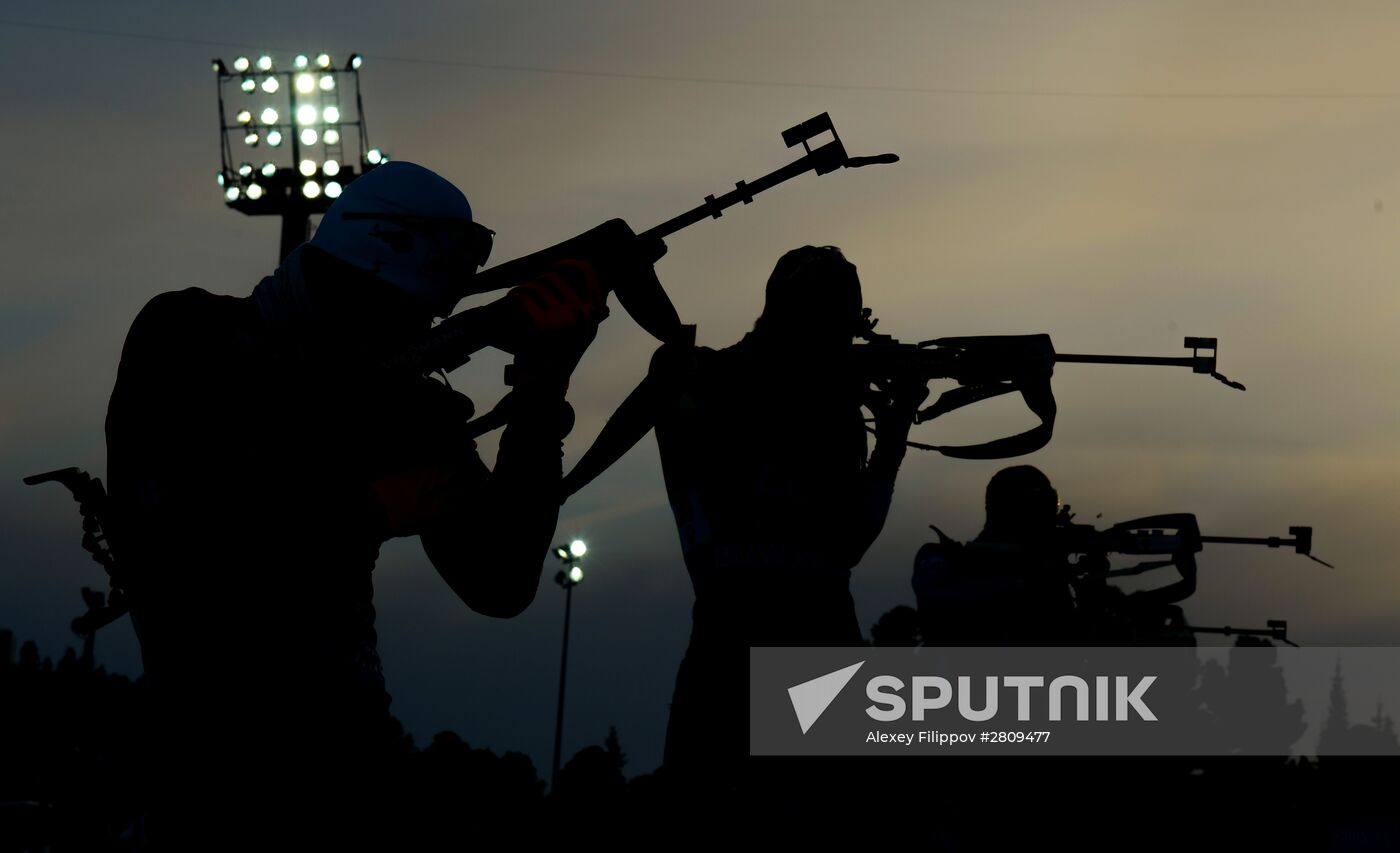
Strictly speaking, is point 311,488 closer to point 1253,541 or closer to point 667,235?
point 667,235

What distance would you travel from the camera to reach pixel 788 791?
607 cm

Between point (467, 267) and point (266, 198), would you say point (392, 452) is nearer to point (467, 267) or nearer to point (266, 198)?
point (467, 267)

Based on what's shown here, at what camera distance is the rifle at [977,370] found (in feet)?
25.6

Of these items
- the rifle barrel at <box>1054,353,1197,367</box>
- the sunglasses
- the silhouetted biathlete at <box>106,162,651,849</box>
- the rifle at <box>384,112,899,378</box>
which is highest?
the rifle barrel at <box>1054,353,1197,367</box>

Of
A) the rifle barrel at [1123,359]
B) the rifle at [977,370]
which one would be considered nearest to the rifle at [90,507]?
the rifle at [977,370]

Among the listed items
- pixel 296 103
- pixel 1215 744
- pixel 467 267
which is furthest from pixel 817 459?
pixel 296 103

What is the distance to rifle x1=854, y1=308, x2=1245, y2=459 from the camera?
780cm

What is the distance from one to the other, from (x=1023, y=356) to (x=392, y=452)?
5145 mm

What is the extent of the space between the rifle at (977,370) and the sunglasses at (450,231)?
11.3ft

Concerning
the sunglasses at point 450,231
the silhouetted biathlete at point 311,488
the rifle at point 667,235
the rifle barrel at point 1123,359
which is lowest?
the silhouetted biathlete at point 311,488

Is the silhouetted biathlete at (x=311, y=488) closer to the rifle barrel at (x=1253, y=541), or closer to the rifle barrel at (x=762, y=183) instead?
the rifle barrel at (x=762, y=183)

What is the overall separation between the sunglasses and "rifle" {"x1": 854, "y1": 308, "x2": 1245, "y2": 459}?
136 inches

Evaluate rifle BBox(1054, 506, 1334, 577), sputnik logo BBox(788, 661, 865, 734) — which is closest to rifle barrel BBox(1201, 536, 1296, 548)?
rifle BBox(1054, 506, 1334, 577)

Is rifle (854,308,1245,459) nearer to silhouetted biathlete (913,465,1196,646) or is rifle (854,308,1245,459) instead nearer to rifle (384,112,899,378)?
silhouetted biathlete (913,465,1196,646)
